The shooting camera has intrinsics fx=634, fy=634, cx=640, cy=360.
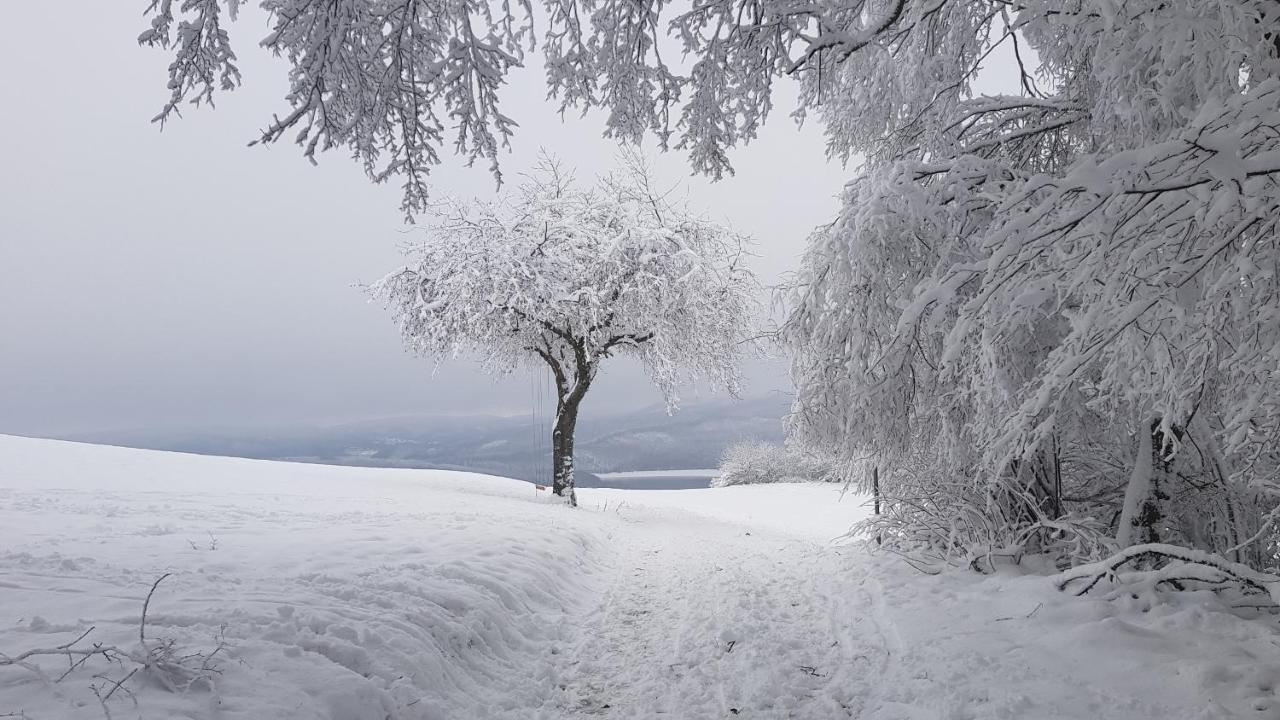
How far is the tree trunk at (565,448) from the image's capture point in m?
13.9

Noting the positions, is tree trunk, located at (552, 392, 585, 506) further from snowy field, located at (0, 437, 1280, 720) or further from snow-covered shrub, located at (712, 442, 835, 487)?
snow-covered shrub, located at (712, 442, 835, 487)

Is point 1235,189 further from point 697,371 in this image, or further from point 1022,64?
point 697,371

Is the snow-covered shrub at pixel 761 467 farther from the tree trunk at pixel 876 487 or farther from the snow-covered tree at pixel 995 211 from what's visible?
the snow-covered tree at pixel 995 211

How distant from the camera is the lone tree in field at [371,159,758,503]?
495 inches

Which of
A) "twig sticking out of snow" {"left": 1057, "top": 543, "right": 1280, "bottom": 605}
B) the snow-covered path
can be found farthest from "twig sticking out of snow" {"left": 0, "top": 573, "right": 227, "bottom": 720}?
"twig sticking out of snow" {"left": 1057, "top": 543, "right": 1280, "bottom": 605}

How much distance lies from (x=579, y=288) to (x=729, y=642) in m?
9.36

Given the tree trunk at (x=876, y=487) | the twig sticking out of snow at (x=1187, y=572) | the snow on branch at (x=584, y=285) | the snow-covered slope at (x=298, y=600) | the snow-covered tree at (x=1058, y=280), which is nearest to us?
the snow-covered tree at (x=1058, y=280)

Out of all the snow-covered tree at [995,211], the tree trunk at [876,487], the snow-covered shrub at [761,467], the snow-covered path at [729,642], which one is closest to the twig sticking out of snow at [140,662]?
the snow-covered path at [729,642]

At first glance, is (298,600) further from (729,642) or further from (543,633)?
(729,642)

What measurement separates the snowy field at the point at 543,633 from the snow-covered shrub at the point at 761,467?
24030 mm

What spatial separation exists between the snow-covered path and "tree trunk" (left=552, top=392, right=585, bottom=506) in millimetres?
5947

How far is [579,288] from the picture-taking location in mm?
13133

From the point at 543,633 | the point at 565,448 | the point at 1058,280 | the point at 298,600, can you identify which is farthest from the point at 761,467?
the point at 1058,280

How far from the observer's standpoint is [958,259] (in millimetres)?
4598
